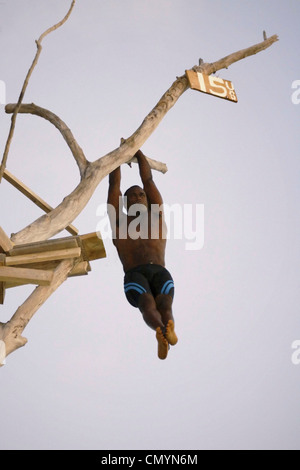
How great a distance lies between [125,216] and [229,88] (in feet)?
6.95

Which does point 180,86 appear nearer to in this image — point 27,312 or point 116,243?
point 116,243

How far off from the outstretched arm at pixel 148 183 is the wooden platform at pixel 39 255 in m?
1.41

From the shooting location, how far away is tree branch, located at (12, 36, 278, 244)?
5895 millimetres

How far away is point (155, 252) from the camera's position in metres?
6.48

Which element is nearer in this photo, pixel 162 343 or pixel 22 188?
pixel 162 343

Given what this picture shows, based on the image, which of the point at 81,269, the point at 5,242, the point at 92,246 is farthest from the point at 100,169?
the point at 5,242

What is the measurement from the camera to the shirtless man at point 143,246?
236 inches

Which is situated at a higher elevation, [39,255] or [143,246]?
[143,246]

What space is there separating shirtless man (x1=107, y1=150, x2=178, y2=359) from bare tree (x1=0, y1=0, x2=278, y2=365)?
0.29m

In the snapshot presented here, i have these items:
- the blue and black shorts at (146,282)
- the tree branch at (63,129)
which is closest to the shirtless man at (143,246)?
the blue and black shorts at (146,282)

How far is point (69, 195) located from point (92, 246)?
992 mm

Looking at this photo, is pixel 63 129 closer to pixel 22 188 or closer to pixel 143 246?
pixel 22 188

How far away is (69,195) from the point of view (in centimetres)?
624

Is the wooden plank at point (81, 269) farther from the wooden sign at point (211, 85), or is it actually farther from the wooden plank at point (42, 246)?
the wooden sign at point (211, 85)
